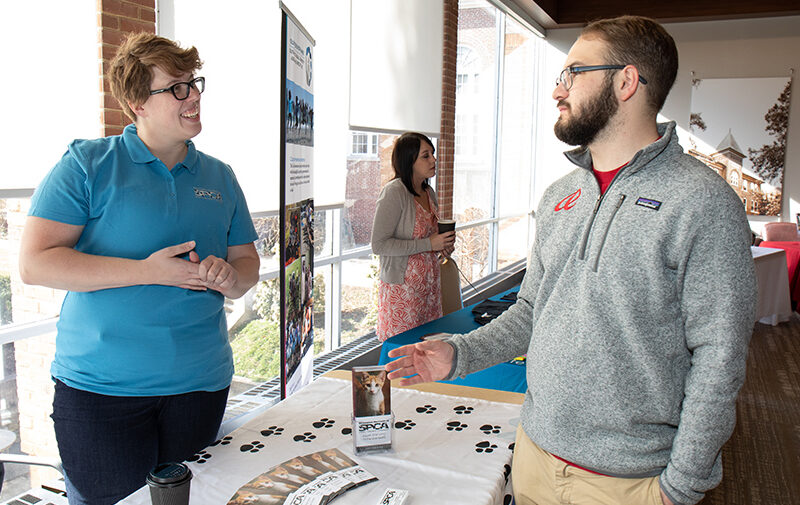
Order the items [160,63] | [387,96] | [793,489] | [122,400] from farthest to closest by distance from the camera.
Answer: [387,96], [793,489], [160,63], [122,400]

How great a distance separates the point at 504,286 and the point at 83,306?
576cm

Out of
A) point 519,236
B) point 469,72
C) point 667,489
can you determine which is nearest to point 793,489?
point 667,489

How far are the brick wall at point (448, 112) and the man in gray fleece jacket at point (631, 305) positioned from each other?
15.1ft

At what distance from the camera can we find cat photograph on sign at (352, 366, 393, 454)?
1365mm

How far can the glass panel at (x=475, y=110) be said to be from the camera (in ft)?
22.1

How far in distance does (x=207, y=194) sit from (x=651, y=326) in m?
1.23

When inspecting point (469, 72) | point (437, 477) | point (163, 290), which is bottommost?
point (437, 477)

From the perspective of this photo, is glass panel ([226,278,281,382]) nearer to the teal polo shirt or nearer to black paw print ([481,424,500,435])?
the teal polo shirt

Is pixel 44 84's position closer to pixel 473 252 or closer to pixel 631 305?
pixel 631 305

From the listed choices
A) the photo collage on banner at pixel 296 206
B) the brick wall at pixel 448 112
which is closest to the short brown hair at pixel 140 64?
the photo collage on banner at pixel 296 206

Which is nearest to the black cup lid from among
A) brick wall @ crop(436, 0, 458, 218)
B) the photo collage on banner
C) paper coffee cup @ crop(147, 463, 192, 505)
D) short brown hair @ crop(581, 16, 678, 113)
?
paper coffee cup @ crop(147, 463, 192, 505)

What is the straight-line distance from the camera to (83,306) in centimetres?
160

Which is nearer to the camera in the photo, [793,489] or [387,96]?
[793,489]

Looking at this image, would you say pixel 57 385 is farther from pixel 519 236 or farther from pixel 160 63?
pixel 519 236
